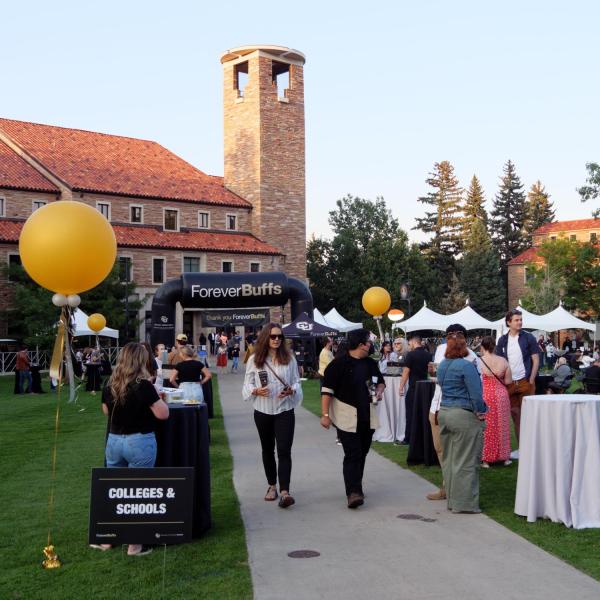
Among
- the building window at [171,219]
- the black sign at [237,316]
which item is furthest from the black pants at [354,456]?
the building window at [171,219]

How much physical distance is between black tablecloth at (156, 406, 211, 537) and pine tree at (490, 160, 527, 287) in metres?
87.9

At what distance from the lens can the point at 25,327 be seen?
138 feet

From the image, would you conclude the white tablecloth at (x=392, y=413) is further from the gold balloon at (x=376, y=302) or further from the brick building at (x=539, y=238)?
the brick building at (x=539, y=238)

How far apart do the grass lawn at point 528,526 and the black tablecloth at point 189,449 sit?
Result: 278 centimetres

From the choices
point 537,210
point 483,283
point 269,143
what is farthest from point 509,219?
point 269,143

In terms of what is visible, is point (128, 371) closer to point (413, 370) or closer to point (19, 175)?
point (413, 370)

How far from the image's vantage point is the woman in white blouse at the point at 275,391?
320 inches

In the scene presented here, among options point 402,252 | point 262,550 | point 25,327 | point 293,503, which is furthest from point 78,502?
point 402,252

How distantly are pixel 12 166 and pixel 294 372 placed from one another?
45.8 meters

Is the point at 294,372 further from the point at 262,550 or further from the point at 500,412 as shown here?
the point at 500,412

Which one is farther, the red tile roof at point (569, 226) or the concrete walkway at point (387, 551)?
the red tile roof at point (569, 226)

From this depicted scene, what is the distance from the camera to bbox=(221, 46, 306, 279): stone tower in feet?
183

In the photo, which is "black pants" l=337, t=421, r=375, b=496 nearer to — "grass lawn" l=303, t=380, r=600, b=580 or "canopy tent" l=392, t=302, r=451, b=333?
"grass lawn" l=303, t=380, r=600, b=580

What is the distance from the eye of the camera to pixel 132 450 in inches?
247
